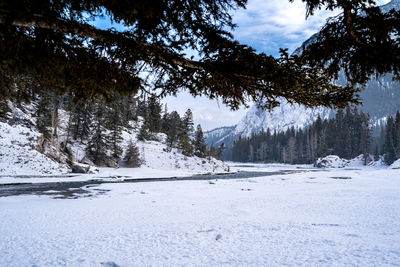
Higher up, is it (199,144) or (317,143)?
(317,143)

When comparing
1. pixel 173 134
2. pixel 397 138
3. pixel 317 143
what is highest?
pixel 173 134

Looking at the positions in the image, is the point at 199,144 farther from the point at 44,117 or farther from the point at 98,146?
the point at 44,117

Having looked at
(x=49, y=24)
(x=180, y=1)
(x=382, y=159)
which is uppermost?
(x=180, y=1)

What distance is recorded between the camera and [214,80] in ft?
14.0

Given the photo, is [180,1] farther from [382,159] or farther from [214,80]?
[382,159]

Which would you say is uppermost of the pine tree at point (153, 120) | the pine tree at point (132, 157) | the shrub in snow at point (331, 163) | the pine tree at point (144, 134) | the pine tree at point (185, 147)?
the pine tree at point (153, 120)

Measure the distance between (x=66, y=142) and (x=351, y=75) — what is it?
3779 centimetres

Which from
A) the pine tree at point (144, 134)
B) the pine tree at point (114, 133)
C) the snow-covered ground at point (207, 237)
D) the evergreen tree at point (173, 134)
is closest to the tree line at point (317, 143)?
the evergreen tree at point (173, 134)

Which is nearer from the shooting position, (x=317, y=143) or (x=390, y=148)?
(x=390, y=148)

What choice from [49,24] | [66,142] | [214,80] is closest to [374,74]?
[214,80]

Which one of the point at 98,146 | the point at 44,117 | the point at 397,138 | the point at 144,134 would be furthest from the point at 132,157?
the point at 397,138

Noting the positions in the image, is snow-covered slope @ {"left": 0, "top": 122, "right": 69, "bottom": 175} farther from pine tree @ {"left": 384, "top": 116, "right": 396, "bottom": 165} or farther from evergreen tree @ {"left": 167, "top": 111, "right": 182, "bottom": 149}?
pine tree @ {"left": 384, "top": 116, "right": 396, "bottom": 165}

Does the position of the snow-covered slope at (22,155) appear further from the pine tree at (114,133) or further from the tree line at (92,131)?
the pine tree at (114,133)

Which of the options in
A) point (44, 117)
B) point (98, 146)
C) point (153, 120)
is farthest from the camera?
point (153, 120)
